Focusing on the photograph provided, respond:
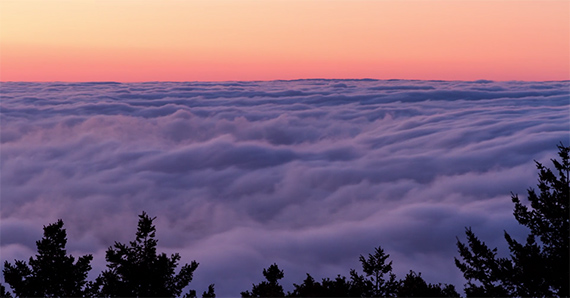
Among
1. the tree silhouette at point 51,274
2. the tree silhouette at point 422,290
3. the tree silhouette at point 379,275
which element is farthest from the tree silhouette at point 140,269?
the tree silhouette at point 422,290

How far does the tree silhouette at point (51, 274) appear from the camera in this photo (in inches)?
782

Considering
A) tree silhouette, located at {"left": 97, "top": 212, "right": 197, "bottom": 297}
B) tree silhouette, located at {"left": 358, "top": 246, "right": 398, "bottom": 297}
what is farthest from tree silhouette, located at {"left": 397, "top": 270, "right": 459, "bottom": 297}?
tree silhouette, located at {"left": 97, "top": 212, "right": 197, "bottom": 297}

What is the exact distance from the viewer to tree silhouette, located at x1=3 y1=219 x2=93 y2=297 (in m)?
19.9

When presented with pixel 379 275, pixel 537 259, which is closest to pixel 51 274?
pixel 379 275

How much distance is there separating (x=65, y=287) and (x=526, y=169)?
201 metres

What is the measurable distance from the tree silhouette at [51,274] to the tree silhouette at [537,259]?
1424 centimetres

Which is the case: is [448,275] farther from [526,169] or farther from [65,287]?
[65,287]

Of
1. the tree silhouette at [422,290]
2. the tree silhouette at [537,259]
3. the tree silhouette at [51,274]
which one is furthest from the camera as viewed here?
the tree silhouette at [51,274]

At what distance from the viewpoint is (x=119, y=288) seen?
17000 mm

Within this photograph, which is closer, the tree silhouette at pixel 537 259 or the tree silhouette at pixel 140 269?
the tree silhouette at pixel 537 259

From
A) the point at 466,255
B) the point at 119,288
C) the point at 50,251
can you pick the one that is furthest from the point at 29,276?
the point at 466,255

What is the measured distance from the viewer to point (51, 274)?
2002 cm

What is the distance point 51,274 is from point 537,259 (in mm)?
17415

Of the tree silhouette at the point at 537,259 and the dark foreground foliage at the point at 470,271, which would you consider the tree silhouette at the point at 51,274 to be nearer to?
the dark foreground foliage at the point at 470,271
